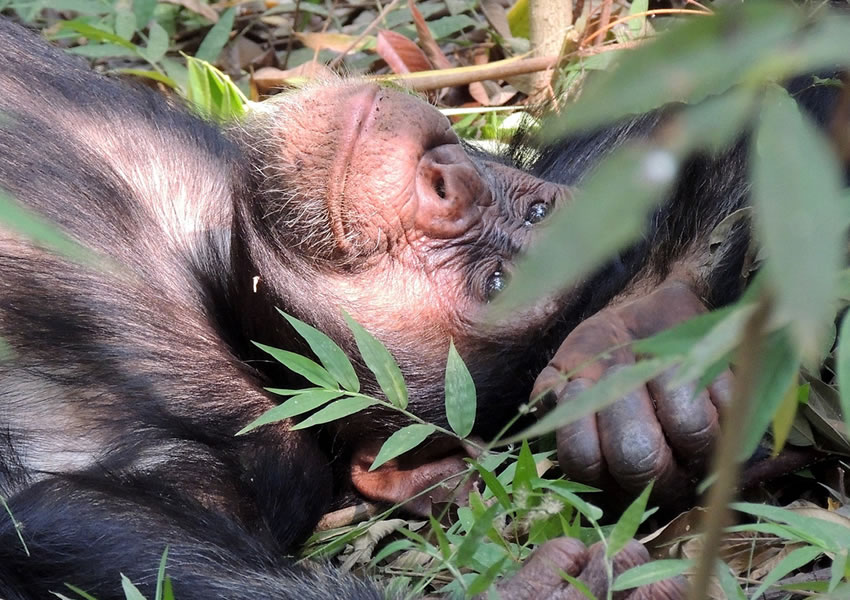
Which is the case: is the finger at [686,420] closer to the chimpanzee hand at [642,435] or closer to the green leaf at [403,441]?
the chimpanzee hand at [642,435]

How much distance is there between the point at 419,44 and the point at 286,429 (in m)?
2.47

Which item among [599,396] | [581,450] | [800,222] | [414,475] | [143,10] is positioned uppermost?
[800,222]

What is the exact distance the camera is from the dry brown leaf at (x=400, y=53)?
430 cm

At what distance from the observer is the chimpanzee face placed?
8.71ft

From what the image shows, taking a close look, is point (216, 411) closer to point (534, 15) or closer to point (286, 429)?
point (286, 429)

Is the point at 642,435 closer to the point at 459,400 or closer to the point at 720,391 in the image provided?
the point at 720,391

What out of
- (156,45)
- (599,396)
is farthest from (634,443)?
(156,45)

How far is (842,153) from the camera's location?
857mm

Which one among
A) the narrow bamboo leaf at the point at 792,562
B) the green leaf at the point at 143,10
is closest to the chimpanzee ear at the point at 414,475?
the narrow bamboo leaf at the point at 792,562

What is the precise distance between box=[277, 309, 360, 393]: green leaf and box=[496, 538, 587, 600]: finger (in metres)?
0.62

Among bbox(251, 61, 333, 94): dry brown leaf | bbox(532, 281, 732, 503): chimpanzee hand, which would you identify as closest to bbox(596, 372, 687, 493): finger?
bbox(532, 281, 732, 503): chimpanzee hand

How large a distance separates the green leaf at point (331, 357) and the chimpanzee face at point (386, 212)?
0.36 metres

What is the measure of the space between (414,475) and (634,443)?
65 centimetres

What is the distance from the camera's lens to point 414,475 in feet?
8.59
